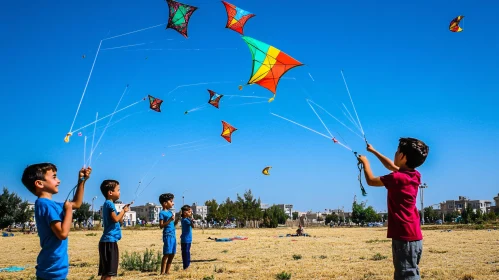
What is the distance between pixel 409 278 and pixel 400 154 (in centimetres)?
139

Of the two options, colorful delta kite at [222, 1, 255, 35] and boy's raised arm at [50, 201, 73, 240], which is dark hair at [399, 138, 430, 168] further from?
colorful delta kite at [222, 1, 255, 35]

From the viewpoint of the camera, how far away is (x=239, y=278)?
10.1 m

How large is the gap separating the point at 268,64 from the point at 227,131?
997 centimetres

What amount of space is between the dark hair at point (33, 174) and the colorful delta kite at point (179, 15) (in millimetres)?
9400

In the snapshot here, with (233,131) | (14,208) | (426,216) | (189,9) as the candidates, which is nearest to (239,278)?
(189,9)

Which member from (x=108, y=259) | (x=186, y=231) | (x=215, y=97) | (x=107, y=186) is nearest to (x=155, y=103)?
(x=215, y=97)

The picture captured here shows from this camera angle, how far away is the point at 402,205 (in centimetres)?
513

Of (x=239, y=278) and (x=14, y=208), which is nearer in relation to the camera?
(x=239, y=278)

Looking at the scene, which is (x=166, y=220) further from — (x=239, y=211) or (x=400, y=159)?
(x=239, y=211)

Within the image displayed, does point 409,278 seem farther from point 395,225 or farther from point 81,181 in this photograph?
point 81,181

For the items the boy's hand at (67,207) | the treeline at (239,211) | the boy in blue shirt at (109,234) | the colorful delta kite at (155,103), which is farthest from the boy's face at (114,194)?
the treeline at (239,211)

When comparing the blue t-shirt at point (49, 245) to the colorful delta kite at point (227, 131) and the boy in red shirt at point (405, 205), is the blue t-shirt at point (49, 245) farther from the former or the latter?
the colorful delta kite at point (227, 131)

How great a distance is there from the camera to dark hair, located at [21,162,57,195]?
A: 14.9ft

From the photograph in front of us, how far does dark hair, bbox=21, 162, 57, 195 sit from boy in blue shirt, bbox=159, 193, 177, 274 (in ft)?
20.8
